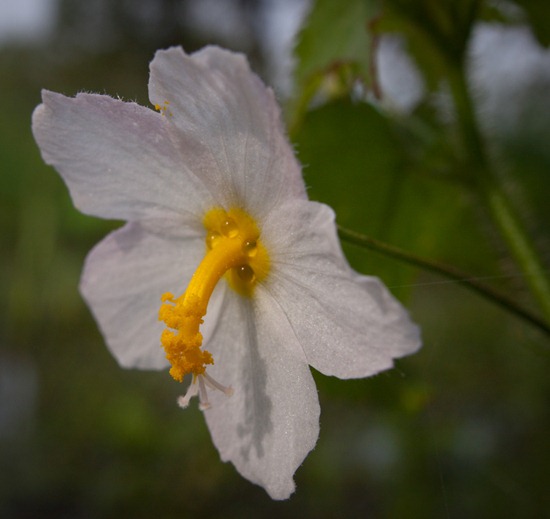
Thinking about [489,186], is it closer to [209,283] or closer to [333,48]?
[333,48]

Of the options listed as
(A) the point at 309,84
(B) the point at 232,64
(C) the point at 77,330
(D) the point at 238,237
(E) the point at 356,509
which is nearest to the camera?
(B) the point at 232,64

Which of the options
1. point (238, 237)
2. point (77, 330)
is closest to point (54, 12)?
point (77, 330)

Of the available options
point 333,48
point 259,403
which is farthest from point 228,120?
point 333,48

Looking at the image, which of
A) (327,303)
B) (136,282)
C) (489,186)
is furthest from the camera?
(489,186)

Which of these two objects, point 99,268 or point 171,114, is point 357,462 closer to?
point 99,268

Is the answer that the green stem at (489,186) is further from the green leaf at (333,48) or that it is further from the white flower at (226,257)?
the white flower at (226,257)

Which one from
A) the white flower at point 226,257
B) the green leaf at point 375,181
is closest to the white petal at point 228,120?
the white flower at point 226,257

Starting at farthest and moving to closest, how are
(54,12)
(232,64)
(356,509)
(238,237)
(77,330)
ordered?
1. (54,12)
2. (77,330)
3. (356,509)
4. (238,237)
5. (232,64)
